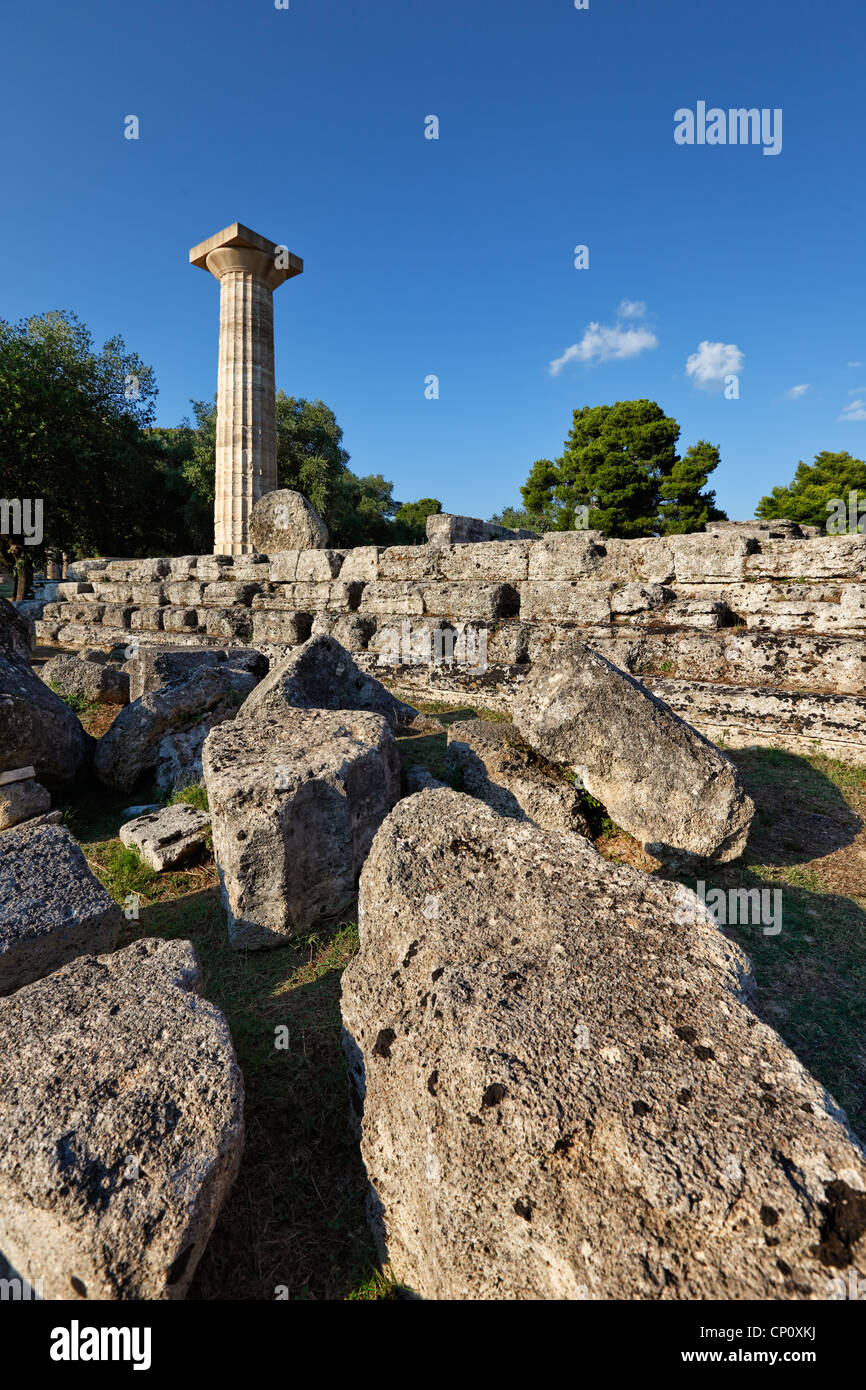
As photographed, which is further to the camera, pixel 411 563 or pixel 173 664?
pixel 411 563

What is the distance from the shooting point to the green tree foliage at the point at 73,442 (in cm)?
1825

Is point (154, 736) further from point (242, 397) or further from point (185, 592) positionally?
point (242, 397)

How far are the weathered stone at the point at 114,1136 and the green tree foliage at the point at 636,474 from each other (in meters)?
29.6

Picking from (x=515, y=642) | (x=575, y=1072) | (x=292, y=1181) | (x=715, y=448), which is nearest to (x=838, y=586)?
(x=515, y=642)

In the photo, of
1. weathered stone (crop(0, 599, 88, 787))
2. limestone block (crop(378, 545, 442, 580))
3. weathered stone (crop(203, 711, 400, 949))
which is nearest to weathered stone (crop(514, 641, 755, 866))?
weathered stone (crop(203, 711, 400, 949))

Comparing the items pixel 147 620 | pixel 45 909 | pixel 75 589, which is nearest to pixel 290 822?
pixel 45 909

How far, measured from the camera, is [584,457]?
3175 cm

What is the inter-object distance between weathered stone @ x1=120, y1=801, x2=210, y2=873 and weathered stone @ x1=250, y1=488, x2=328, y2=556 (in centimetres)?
767

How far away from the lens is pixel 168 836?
4.15m

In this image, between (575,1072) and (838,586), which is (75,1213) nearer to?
(575,1072)

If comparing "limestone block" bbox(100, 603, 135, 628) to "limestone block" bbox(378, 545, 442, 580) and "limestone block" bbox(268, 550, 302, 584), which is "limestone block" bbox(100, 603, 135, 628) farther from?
"limestone block" bbox(378, 545, 442, 580)

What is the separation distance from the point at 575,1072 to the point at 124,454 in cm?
2347

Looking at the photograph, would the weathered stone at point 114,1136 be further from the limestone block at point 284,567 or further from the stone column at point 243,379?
the stone column at point 243,379

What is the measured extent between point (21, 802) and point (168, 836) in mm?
1259
